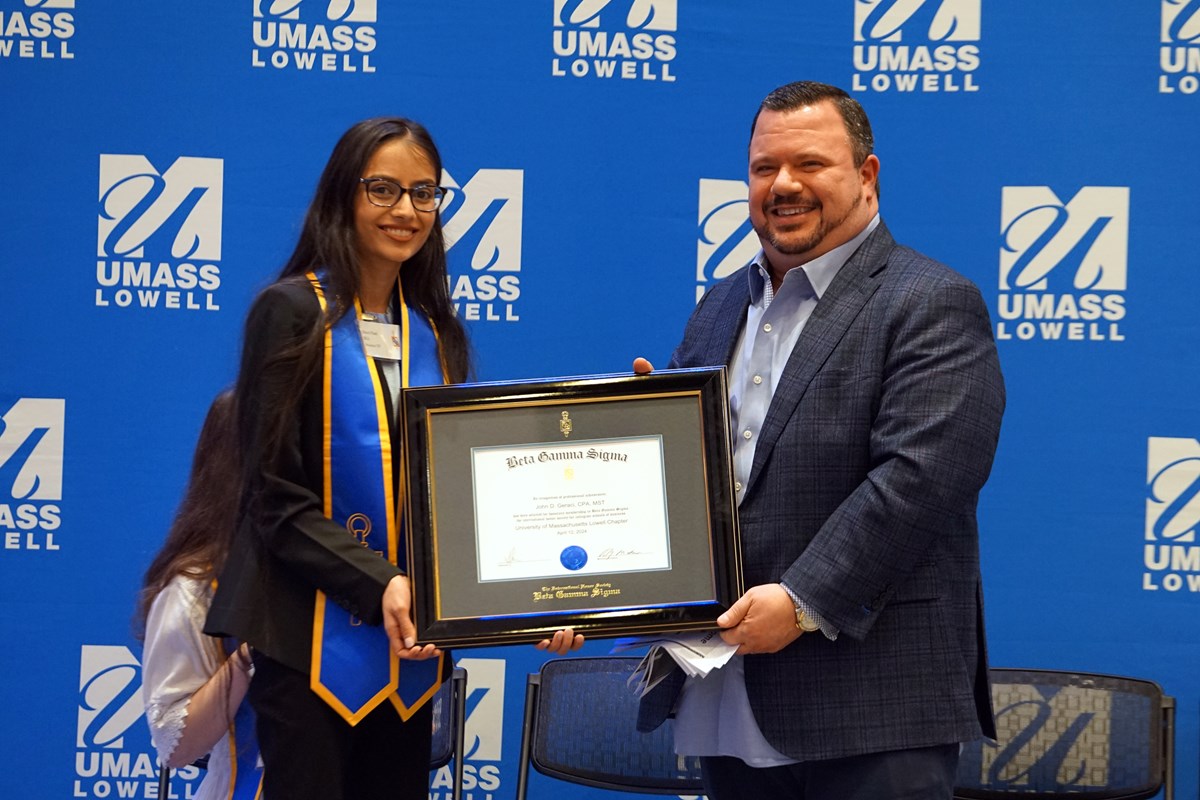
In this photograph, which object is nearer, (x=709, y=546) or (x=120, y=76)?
(x=709, y=546)

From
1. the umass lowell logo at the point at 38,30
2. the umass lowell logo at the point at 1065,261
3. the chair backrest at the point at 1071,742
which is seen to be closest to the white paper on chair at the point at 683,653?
the chair backrest at the point at 1071,742

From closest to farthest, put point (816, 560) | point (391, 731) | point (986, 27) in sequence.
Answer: point (816, 560)
point (391, 731)
point (986, 27)

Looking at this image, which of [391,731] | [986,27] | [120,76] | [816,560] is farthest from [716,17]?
[391,731]

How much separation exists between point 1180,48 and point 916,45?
75 centimetres

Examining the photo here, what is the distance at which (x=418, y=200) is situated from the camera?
2457 millimetres

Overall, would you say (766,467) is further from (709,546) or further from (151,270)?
(151,270)

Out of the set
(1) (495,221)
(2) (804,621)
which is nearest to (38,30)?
(1) (495,221)

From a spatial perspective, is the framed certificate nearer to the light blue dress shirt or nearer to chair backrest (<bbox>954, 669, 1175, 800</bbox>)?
the light blue dress shirt

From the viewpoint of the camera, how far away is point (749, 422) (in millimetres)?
2404

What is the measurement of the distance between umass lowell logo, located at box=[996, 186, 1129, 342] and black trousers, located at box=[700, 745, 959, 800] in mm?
1733

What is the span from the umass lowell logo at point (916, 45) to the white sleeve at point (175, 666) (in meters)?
2.37

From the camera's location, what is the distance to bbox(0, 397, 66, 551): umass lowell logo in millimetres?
3760

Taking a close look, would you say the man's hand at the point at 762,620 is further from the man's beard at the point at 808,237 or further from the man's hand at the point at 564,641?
the man's beard at the point at 808,237

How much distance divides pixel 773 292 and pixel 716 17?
1.49 m
